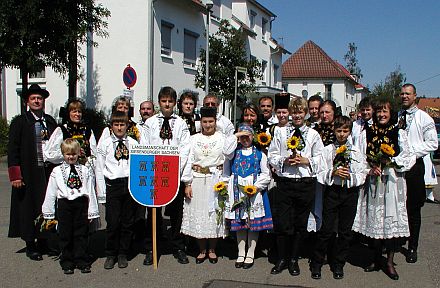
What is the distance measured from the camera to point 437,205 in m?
10.1

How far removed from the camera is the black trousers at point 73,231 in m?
5.35

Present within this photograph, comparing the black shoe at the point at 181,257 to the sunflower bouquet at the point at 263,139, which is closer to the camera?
the sunflower bouquet at the point at 263,139

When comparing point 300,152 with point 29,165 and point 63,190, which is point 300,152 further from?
point 29,165

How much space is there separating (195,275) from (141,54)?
1520 cm

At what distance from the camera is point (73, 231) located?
17.9ft

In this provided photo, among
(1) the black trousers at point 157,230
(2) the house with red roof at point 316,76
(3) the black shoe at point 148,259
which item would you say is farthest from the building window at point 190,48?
(2) the house with red roof at point 316,76

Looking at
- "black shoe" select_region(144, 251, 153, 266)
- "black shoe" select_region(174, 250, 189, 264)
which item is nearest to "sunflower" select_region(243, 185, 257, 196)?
"black shoe" select_region(174, 250, 189, 264)

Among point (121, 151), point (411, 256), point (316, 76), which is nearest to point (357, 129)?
point (411, 256)

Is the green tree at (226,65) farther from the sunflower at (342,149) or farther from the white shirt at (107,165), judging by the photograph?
the sunflower at (342,149)

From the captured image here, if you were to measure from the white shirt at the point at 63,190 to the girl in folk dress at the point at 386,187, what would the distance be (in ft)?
10.8

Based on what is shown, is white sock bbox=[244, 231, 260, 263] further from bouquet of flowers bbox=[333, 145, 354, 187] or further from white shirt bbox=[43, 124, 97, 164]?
white shirt bbox=[43, 124, 97, 164]

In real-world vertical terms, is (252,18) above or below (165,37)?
above

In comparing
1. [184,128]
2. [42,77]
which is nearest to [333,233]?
[184,128]

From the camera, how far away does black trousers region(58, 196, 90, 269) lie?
17.5ft
